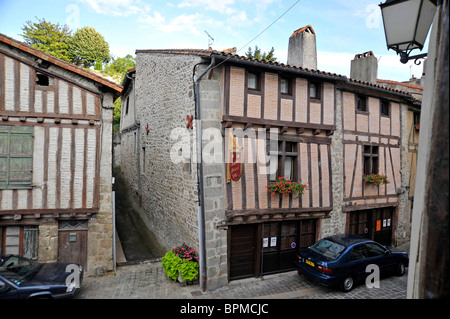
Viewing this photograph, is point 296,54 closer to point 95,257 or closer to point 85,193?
point 85,193

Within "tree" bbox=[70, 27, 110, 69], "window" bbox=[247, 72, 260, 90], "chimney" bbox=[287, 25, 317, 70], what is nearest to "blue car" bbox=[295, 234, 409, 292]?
"window" bbox=[247, 72, 260, 90]

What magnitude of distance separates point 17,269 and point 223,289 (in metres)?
4.81

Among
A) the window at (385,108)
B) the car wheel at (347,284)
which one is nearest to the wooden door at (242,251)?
the car wheel at (347,284)

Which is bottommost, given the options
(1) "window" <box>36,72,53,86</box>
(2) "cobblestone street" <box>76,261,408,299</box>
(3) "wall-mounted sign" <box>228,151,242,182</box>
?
(2) "cobblestone street" <box>76,261,408,299</box>

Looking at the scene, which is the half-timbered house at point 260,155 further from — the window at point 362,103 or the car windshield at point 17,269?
the car windshield at point 17,269

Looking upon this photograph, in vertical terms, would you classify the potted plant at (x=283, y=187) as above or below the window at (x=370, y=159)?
below

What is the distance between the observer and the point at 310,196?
8672mm

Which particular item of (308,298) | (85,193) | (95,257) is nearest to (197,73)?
(85,193)

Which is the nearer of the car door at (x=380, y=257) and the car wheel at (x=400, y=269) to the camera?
the car door at (x=380, y=257)

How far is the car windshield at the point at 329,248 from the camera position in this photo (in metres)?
7.05

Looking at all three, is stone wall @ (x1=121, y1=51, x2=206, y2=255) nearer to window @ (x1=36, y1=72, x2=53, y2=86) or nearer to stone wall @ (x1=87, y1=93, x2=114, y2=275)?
stone wall @ (x1=87, y1=93, x2=114, y2=275)

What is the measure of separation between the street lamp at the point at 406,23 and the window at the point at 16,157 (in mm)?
7960

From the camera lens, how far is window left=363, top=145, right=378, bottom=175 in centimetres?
1033

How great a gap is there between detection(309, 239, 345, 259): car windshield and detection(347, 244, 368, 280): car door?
34cm
